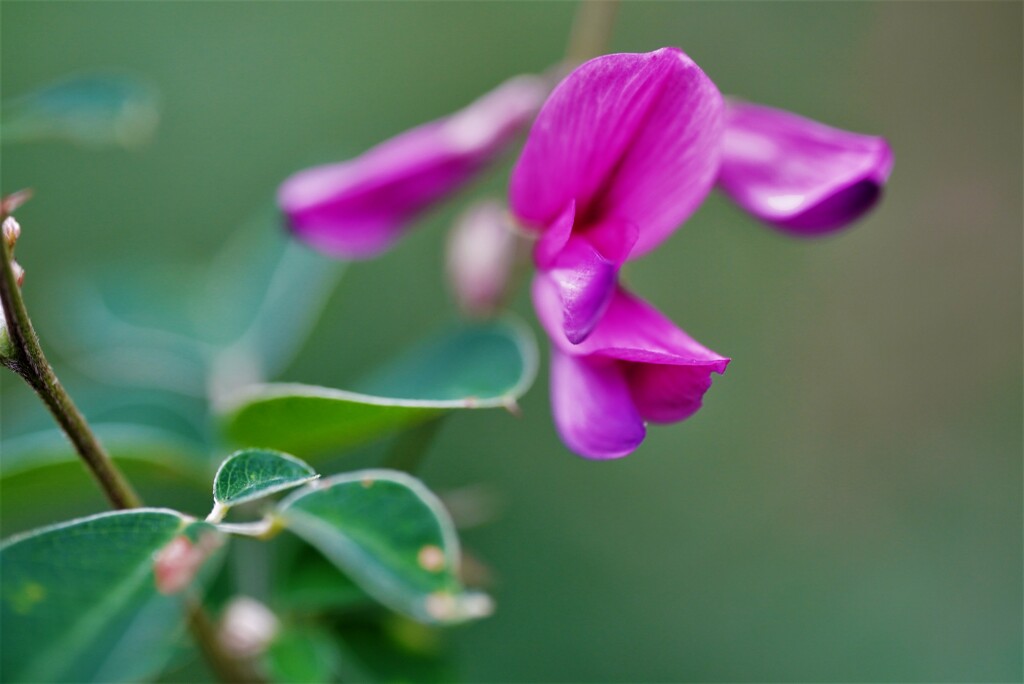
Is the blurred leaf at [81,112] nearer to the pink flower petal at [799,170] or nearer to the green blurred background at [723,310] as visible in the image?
the pink flower petal at [799,170]

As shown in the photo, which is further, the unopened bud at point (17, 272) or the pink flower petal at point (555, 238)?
the pink flower petal at point (555, 238)

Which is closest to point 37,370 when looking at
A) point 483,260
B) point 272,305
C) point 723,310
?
point 483,260

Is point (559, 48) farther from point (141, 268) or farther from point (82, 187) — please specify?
point (141, 268)

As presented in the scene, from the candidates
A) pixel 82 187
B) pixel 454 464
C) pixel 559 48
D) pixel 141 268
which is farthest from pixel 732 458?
pixel 82 187

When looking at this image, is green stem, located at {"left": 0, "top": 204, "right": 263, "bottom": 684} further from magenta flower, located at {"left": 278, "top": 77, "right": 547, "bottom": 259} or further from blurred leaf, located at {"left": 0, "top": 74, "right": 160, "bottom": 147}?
magenta flower, located at {"left": 278, "top": 77, "right": 547, "bottom": 259}

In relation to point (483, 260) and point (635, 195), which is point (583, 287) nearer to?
point (635, 195)

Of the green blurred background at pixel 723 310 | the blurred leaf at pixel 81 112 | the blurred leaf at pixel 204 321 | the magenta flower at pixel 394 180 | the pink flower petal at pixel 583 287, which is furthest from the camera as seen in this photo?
the green blurred background at pixel 723 310

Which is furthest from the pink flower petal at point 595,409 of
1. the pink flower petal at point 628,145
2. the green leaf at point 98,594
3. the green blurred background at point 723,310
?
the green blurred background at point 723,310
